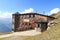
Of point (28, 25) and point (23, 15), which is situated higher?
point (23, 15)

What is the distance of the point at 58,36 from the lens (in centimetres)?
2562

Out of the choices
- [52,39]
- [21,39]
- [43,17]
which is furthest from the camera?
[43,17]

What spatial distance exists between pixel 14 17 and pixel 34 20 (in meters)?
7.55

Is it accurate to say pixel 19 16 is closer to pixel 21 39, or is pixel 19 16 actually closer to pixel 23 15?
pixel 23 15

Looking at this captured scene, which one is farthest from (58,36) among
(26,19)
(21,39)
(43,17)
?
(26,19)

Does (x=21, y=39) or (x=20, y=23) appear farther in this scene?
(x=20, y=23)

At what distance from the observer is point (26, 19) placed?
5650 centimetres

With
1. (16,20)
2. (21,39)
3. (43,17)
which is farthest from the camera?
(16,20)

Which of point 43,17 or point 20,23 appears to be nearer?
point 43,17

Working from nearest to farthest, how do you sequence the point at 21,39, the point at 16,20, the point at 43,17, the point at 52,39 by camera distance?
the point at 52,39 → the point at 21,39 → the point at 43,17 → the point at 16,20

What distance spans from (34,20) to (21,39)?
24066mm

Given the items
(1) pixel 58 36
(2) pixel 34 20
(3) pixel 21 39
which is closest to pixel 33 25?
(2) pixel 34 20

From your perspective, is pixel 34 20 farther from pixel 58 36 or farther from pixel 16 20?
pixel 58 36

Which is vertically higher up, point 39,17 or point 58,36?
point 39,17
